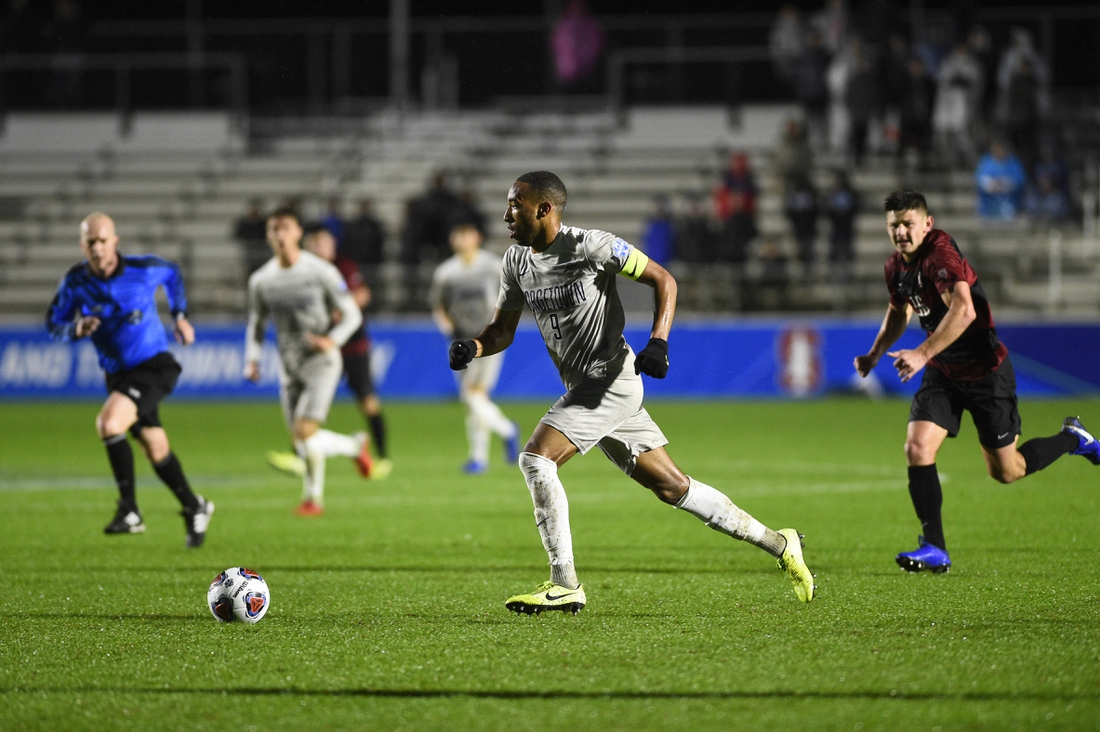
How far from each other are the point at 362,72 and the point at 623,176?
5883 mm

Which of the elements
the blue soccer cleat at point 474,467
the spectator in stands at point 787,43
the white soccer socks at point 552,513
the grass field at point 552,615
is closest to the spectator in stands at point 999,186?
the spectator in stands at point 787,43

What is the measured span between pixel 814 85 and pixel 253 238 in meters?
10.8

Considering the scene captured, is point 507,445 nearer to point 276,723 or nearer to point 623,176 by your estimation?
point 276,723

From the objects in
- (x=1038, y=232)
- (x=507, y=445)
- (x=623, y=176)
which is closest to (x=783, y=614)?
(x=507, y=445)

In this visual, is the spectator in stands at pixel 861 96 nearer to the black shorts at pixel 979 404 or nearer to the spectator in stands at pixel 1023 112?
the spectator in stands at pixel 1023 112

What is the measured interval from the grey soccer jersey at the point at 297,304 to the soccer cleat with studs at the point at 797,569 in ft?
16.7

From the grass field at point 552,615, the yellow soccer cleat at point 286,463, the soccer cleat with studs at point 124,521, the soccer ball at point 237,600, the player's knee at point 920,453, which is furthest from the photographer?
the yellow soccer cleat at point 286,463

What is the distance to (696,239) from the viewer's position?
2264cm

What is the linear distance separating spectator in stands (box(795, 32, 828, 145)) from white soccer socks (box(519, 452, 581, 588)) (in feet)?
67.8

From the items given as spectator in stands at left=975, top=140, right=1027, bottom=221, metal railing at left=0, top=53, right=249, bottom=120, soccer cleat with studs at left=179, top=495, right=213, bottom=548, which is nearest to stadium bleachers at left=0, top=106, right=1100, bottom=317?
spectator in stands at left=975, top=140, right=1027, bottom=221

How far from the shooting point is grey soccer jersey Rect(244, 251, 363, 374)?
11086mm

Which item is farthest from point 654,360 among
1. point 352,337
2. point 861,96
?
point 861,96

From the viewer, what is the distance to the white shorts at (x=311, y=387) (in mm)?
11164

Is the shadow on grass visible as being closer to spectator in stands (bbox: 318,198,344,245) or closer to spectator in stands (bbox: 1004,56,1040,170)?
spectator in stands (bbox: 318,198,344,245)
